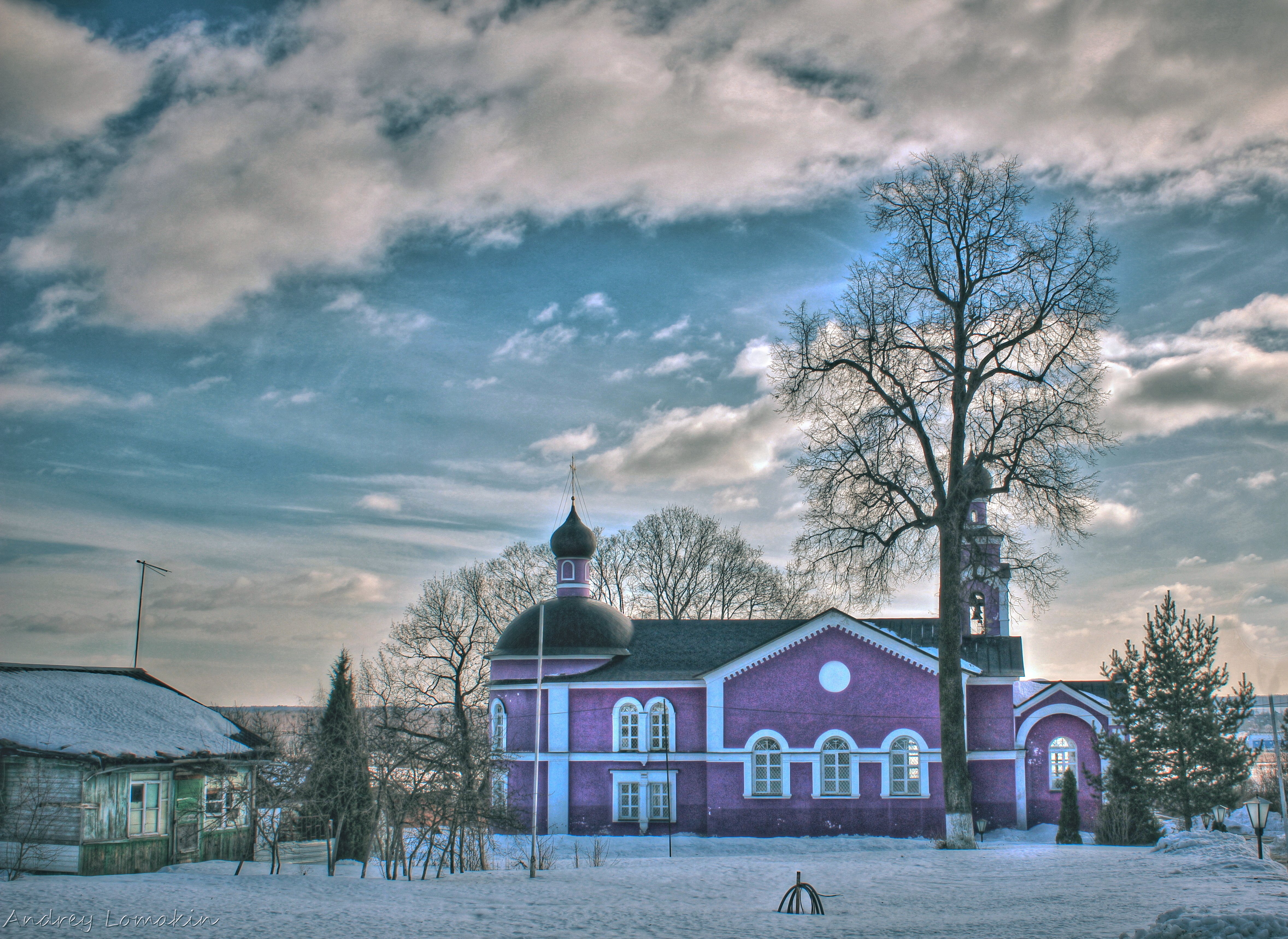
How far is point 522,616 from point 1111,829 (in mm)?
19261

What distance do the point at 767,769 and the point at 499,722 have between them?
8.91 meters

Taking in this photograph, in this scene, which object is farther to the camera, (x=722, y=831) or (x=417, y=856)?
(x=722, y=831)

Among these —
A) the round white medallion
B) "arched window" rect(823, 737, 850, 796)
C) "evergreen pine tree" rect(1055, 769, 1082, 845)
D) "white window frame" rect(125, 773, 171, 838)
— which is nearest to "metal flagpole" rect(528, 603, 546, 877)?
"white window frame" rect(125, 773, 171, 838)

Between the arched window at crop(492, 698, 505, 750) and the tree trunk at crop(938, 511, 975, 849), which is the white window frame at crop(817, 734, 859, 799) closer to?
the tree trunk at crop(938, 511, 975, 849)

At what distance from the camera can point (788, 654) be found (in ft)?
106

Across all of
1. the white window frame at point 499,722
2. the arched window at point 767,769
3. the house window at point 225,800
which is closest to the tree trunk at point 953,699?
the arched window at point 767,769

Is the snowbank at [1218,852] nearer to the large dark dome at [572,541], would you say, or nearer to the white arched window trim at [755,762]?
the white arched window trim at [755,762]

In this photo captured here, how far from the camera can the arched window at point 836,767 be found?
31.5 metres

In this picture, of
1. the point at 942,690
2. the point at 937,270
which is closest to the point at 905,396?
the point at 937,270

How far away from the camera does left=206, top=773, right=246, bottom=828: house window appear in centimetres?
2284

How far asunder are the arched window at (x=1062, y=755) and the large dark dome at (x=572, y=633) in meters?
13.6

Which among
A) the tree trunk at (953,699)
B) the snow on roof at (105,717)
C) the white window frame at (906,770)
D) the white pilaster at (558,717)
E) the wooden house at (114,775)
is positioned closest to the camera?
the wooden house at (114,775)

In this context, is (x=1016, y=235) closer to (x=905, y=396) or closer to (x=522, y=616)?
(x=905, y=396)

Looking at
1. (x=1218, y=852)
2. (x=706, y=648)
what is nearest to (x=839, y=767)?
(x=706, y=648)
